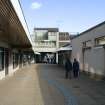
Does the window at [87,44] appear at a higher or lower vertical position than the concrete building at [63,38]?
lower

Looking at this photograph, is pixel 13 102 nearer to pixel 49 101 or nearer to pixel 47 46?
pixel 49 101

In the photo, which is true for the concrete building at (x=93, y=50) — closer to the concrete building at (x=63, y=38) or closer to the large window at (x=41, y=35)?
Answer: the concrete building at (x=63, y=38)

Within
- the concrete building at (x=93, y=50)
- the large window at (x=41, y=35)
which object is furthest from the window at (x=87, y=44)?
the large window at (x=41, y=35)

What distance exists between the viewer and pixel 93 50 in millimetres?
26453

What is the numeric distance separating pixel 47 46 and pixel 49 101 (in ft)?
241

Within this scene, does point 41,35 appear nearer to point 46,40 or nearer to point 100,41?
point 46,40

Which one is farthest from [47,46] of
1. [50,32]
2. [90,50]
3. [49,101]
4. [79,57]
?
[49,101]

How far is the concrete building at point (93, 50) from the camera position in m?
23.6

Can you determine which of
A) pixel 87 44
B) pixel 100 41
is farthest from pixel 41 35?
Answer: pixel 100 41

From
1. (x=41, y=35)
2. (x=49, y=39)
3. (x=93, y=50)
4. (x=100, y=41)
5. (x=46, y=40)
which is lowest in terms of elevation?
(x=93, y=50)

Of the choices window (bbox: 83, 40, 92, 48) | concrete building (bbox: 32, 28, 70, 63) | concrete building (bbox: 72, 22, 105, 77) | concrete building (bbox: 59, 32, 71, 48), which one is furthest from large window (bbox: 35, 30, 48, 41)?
window (bbox: 83, 40, 92, 48)

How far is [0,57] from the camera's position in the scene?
25719 mm

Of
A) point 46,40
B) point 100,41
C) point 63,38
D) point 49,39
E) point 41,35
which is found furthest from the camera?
point 41,35

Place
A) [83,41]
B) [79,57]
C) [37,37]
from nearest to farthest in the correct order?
1. [83,41]
2. [79,57]
3. [37,37]
